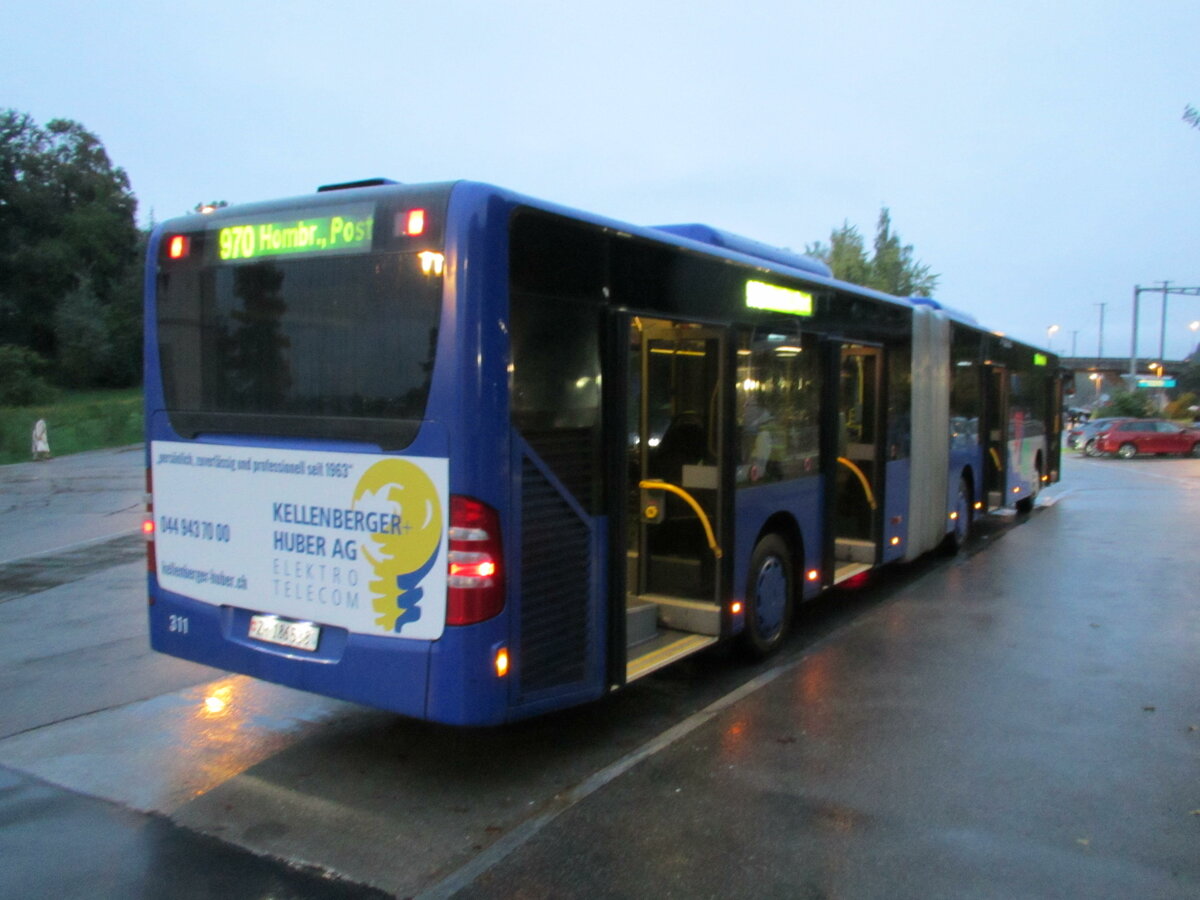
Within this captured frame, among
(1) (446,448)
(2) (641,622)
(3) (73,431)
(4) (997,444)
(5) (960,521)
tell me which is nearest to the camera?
(1) (446,448)

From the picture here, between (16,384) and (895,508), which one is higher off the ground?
(16,384)

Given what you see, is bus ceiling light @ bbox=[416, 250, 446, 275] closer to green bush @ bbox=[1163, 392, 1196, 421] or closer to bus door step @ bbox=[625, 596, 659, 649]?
bus door step @ bbox=[625, 596, 659, 649]

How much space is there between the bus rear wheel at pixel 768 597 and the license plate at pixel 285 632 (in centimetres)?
308

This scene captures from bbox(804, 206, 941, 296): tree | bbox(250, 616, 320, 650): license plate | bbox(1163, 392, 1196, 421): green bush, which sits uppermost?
bbox(804, 206, 941, 296): tree

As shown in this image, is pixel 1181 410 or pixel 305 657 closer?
pixel 305 657

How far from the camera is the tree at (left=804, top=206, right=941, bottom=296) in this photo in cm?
4078

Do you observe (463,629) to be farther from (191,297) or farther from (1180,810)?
(1180,810)

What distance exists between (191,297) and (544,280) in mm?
2107

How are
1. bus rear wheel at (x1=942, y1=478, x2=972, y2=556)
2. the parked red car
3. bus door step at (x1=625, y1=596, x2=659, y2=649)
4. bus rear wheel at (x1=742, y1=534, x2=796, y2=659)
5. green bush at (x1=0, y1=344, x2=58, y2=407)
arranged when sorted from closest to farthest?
bus door step at (x1=625, y1=596, x2=659, y2=649) → bus rear wheel at (x1=742, y1=534, x2=796, y2=659) → bus rear wheel at (x1=942, y1=478, x2=972, y2=556) → the parked red car → green bush at (x1=0, y1=344, x2=58, y2=407)

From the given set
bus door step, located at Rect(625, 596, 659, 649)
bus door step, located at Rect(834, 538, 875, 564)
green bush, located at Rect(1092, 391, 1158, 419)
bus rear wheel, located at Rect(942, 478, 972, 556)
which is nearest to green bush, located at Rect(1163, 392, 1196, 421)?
green bush, located at Rect(1092, 391, 1158, 419)

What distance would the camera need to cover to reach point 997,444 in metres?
14.3

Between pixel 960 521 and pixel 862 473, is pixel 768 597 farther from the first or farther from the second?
pixel 960 521

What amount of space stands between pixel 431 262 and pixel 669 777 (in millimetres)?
2790

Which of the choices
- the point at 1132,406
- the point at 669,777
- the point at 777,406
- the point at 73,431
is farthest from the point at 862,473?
the point at 1132,406
